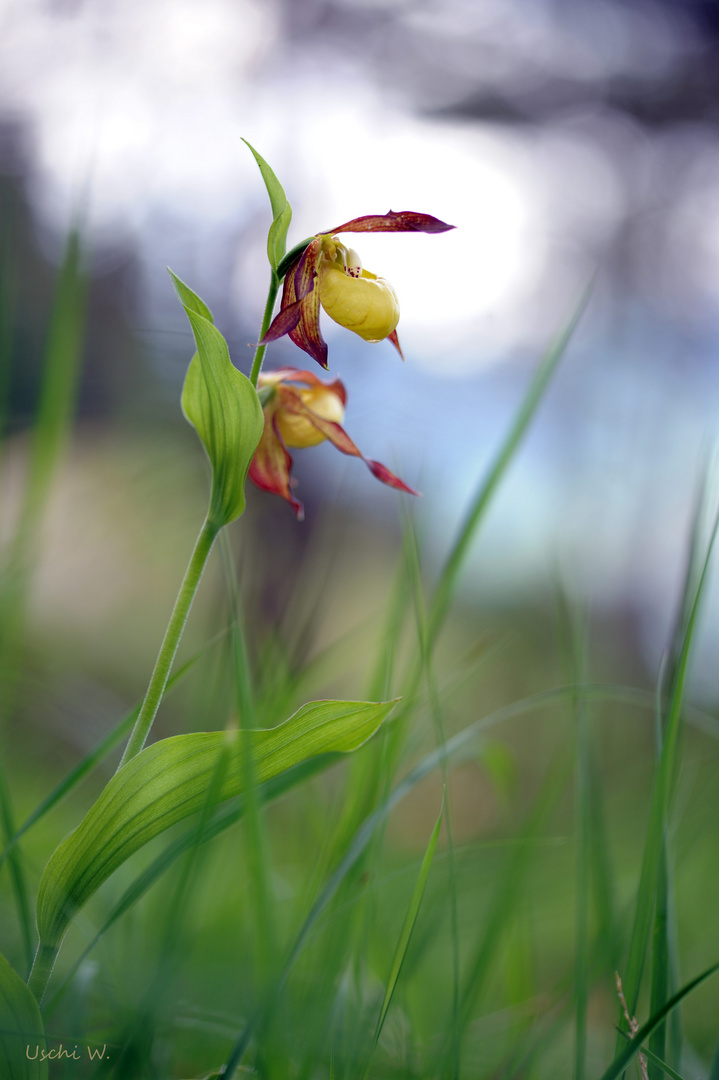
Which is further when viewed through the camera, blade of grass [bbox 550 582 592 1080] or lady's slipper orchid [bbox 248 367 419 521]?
lady's slipper orchid [bbox 248 367 419 521]

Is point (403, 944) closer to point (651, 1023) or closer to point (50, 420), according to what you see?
point (651, 1023)

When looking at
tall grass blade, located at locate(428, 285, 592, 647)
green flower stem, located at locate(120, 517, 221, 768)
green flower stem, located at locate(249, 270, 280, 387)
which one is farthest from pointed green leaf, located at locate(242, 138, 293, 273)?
tall grass blade, located at locate(428, 285, 592, 647)

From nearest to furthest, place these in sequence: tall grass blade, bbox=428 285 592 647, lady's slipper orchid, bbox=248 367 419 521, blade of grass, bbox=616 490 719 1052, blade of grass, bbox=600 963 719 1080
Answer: blade of grass, bbox=600 963 719 1080
blade of grass, bbox=616 490 719 1052
lady's slipper orchid, bbox=248 367 419 521
tall grass blade, bbox=428 285 592 647

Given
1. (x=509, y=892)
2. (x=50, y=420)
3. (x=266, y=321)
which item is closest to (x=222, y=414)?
(x=266, y=321)

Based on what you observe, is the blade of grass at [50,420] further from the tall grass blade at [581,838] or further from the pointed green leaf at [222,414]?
the tall grass blade at [581,838]

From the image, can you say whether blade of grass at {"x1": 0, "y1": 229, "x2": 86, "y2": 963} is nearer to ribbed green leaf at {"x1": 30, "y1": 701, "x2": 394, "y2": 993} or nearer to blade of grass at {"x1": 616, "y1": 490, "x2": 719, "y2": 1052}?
ribbed green leaf at {"x1": 30, "y1": 701, "x2": 394, "y2": 993}

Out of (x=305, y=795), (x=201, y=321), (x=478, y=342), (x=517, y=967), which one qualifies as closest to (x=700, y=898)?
(x=517, y=967)

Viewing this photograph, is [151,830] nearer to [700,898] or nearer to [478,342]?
[700,898]
